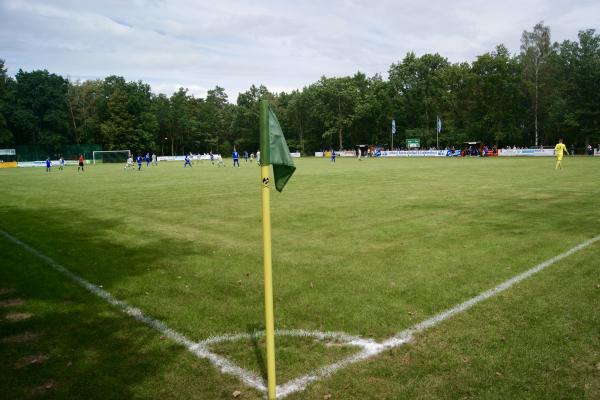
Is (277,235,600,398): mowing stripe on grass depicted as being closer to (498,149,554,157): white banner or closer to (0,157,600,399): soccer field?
(0,157,600,399): soccer field

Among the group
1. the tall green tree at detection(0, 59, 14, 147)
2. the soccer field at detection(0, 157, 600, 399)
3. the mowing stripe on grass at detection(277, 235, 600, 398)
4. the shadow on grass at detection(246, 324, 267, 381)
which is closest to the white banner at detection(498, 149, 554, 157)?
the soccer field at detection(0, 157, 600, 399)

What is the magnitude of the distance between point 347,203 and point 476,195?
5388 mm

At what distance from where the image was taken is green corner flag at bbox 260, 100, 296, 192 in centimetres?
353

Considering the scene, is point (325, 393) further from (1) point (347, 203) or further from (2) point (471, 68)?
(2) point (471, 68)

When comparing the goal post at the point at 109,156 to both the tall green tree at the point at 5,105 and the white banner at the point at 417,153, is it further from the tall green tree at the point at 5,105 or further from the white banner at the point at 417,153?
the white banner at the point at 417,153

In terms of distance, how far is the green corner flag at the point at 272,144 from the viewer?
11.6 feet

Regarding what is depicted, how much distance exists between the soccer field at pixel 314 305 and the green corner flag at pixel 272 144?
2.03 meters

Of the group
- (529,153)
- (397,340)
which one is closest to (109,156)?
(529,153)

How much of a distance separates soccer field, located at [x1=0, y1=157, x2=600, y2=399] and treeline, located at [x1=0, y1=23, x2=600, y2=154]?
71988mm

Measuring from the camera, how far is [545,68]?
7569cm

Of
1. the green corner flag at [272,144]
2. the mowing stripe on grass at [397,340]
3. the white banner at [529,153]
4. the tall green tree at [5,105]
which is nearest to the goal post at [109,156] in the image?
the tall green tree at [5,105]

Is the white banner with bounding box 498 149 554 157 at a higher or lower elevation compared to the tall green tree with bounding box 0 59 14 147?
lower

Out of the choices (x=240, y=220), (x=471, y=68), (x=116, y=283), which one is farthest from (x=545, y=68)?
(x=116, y=283)

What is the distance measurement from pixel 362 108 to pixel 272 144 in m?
96.4
